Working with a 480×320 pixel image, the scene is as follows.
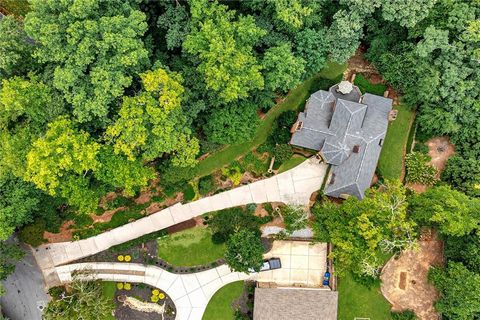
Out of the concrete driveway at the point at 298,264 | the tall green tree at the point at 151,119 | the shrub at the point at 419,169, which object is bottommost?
the concrete driveway at the point at 298,264

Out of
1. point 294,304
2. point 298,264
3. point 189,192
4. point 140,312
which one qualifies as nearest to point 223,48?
point 189,192

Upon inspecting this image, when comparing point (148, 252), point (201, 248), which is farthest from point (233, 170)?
point (148, 252)

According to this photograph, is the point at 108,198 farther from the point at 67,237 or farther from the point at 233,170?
the point at 233,170

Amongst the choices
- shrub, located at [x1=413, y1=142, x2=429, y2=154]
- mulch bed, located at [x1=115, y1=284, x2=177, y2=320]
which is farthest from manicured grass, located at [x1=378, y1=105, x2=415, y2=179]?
mulch bed, located at [x1=115, y1=284, x2=177, y2=320]

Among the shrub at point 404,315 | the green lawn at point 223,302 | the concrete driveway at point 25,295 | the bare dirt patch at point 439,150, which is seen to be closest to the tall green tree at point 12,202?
the concrete driveway at point 25,295

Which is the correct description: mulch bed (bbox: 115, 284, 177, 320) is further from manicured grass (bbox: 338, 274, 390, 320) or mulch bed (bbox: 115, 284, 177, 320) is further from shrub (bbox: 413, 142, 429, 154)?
shrub (bbox: 413, 142, 429, 154)

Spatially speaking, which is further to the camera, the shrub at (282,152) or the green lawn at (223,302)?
the shrub at (282,152)

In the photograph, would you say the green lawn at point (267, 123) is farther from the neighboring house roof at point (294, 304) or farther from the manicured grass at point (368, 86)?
the neighboring house roof at point (294, 304)

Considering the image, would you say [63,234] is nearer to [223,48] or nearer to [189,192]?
[189,192]
